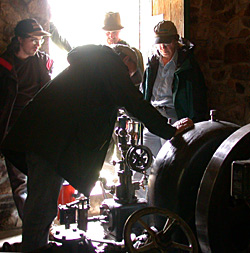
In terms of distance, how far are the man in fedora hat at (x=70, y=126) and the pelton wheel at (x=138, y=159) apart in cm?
41

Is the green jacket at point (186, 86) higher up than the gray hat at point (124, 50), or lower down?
lower down

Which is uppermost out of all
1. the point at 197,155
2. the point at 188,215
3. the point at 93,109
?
the point at 93,109

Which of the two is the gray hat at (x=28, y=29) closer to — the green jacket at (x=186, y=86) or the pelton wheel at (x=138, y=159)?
the green jacket at (x=186, y=86)

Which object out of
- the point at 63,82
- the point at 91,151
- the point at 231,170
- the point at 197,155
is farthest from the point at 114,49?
the point at 231,170

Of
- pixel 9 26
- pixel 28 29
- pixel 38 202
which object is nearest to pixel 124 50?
pixel 38 202

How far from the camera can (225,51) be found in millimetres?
4117

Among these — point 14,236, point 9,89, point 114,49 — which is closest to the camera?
point 114,49

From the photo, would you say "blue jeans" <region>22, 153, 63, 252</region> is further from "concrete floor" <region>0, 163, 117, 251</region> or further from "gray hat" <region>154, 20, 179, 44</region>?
"gray hat" <region>154, 20, 179, 44</region>

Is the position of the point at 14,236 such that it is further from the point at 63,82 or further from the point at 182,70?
the point at 182,70

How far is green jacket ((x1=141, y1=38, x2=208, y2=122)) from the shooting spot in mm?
3475

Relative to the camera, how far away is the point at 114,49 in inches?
92.4

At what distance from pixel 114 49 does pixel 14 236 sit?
1.92 meters

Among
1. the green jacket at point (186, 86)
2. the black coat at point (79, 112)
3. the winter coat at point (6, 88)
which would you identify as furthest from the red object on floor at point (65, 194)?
the black coat at point (79, 112)

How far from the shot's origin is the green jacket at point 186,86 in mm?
3475
